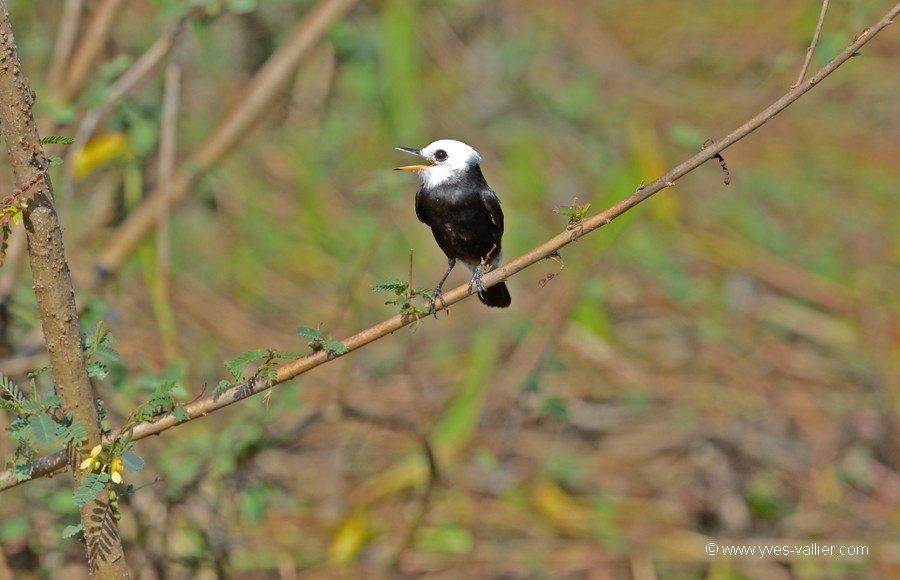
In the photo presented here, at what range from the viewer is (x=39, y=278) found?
2393mm

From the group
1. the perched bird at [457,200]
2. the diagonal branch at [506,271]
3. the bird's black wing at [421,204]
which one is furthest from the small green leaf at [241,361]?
the bird's black wing at [421,204]

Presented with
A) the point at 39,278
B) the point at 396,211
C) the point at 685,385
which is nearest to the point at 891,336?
the point at 685,385

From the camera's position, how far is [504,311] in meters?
6.30

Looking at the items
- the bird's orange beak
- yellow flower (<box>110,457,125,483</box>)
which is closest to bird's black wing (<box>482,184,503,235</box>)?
the bird's orange beak

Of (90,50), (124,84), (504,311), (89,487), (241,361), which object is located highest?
(90,50)

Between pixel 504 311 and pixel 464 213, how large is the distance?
7.27 ft

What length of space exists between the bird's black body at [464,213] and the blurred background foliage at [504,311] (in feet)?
1.04

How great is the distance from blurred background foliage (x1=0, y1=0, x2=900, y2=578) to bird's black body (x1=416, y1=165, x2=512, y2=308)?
32 cm

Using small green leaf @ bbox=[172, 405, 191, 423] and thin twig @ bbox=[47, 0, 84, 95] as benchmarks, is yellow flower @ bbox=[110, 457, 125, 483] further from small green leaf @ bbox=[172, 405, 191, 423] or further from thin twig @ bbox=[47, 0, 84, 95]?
thin twig @ bbox=[47, 0, 84, 95]

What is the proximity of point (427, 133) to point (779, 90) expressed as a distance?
6.97 ft

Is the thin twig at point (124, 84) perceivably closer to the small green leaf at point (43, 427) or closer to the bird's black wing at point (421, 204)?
the bird's black wing at point (421, 204)

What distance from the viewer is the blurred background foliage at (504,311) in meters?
4.48

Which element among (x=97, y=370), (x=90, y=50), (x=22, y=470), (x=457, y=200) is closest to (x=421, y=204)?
(x=457, y=200)

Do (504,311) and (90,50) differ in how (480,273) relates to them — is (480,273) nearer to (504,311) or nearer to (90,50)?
(90,50)
